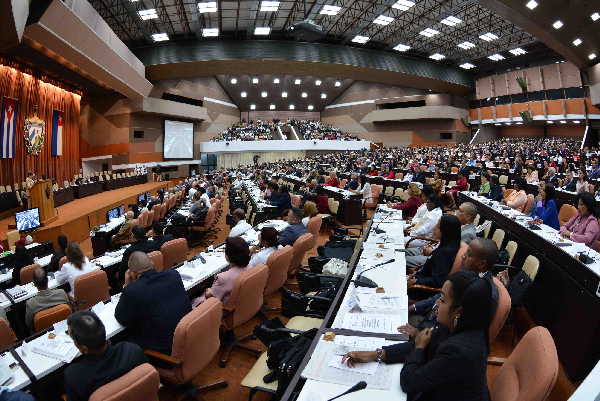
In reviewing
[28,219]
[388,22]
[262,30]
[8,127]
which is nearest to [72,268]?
[28,219]

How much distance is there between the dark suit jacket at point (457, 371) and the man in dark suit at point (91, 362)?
5.19ft

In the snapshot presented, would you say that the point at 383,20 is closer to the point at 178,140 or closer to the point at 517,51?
the point at 517,51

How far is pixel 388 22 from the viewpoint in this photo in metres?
20.6

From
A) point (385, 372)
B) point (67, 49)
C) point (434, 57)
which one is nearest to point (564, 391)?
point (385, 372)

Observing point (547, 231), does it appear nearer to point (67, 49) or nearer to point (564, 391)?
point (564, 391)

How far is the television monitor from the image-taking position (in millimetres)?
8016

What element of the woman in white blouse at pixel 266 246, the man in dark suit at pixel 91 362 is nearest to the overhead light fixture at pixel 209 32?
the woman in white blouse at pixel 266 246

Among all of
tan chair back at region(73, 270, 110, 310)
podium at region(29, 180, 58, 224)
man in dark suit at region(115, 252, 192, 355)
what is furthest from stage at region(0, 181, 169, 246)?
man in dark suit at region(115, 252, 192, 355)

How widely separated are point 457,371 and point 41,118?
1869 centimetres

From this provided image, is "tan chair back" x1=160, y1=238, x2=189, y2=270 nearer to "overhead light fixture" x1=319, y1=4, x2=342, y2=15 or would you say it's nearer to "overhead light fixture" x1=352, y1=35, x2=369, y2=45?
"overhead light fixture" x1=319, y1=4, x2=342, y2=15

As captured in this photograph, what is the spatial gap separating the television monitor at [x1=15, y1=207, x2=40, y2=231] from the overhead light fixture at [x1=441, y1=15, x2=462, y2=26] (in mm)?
20146

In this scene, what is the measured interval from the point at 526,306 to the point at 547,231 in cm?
127

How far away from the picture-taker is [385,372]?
2.13 metres

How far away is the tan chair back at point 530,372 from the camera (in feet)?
5.54
